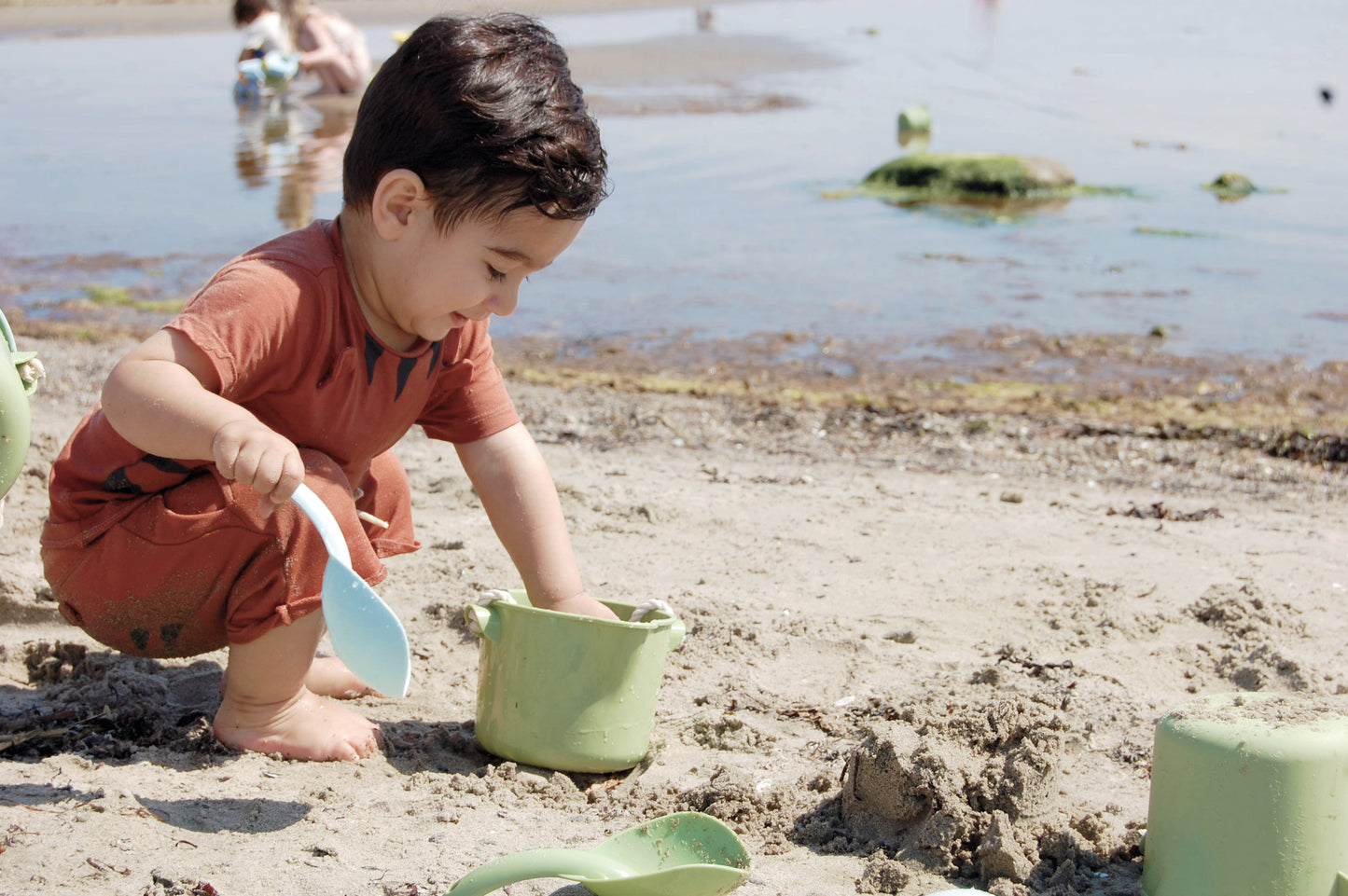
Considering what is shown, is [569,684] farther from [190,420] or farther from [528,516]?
[190,420]

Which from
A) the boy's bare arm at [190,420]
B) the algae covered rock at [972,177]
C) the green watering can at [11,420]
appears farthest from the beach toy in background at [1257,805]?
the algae covered rock at [972,177]

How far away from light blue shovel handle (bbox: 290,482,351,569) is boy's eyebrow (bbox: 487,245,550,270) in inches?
19.0

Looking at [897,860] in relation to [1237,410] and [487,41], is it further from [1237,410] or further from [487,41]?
[1237,410]

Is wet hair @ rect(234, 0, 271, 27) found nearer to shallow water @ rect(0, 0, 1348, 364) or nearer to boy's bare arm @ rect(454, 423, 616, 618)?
shallow water @ rect(0, 0, 1348, 364)

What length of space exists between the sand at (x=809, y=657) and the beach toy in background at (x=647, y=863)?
0.09 metres

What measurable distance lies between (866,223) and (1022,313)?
208 cm

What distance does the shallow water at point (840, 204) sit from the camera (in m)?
5.96

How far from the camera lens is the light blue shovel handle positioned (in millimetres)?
1846

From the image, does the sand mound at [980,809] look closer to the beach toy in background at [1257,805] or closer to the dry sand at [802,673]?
the dry sand at [802,673]

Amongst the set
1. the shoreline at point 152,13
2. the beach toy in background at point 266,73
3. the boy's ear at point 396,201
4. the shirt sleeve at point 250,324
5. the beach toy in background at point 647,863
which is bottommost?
the beach toy in background at point 647,863

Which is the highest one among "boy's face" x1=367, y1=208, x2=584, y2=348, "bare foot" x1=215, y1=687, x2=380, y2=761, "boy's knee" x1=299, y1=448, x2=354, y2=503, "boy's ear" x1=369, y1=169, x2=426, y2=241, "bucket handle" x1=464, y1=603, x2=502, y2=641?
"boy's ear" x1=369, y1=169, x2=426, y2=241

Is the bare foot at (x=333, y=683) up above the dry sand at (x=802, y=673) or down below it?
below

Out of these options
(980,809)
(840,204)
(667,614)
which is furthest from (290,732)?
(840,204)

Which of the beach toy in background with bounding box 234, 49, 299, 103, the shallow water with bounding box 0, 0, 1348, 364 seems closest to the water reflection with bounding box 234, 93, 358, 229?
the shallow water with bounding box 0, 0, 1348, 364
